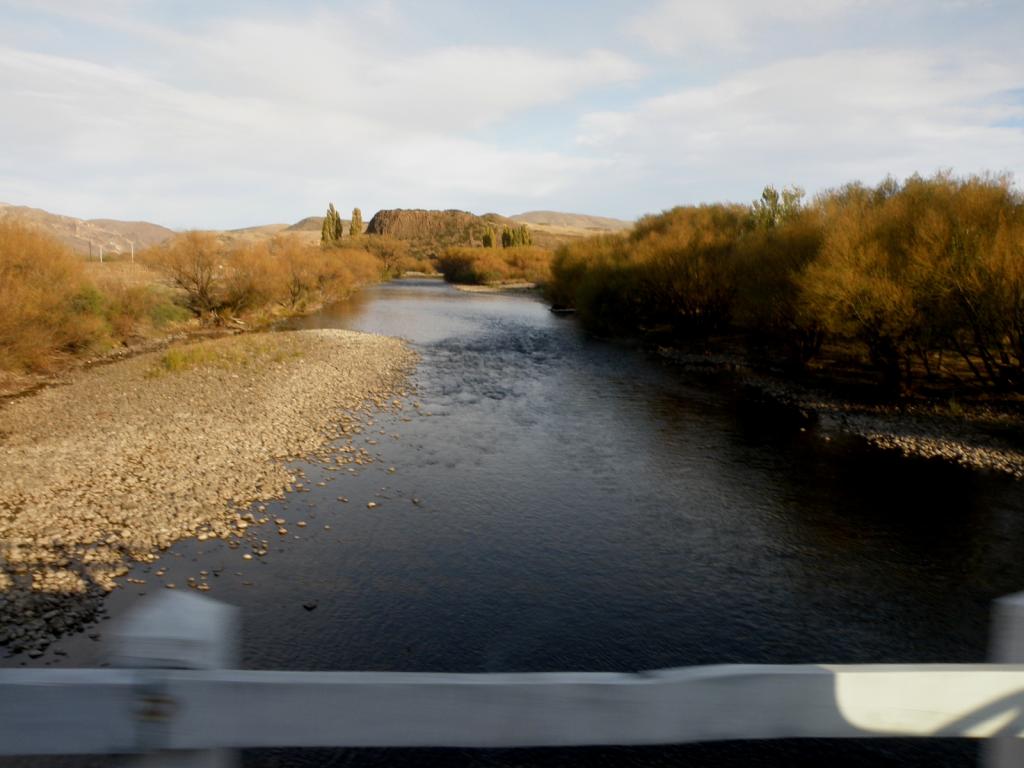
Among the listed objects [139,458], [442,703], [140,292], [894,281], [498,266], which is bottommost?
[139,458]

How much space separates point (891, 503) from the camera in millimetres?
13148

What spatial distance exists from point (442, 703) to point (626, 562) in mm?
9020

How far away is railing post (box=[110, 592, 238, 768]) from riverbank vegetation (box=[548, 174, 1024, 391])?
21095mm

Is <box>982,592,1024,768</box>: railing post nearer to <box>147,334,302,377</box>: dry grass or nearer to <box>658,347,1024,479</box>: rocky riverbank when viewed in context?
<box>658,347,1024,479</box>: rocky riverbank

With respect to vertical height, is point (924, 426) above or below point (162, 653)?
below

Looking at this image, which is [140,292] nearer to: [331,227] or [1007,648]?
[1007,648]

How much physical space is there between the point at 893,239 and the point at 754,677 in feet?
72.3

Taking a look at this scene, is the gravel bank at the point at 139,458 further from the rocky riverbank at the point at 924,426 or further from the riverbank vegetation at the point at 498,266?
the riverbank vegetation at the point at 498,266

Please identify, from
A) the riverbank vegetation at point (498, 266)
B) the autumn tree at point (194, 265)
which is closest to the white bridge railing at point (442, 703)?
the autumn tree at point (194, 265)

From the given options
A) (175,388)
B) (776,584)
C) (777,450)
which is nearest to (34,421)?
(175,388)

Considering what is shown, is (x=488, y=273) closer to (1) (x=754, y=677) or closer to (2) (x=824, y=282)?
(2) (x=824, y=282)

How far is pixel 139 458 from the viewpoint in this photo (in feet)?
44.4

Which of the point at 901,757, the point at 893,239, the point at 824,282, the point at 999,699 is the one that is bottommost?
the point at 901,757

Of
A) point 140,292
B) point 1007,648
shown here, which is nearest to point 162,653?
point 1007,648
